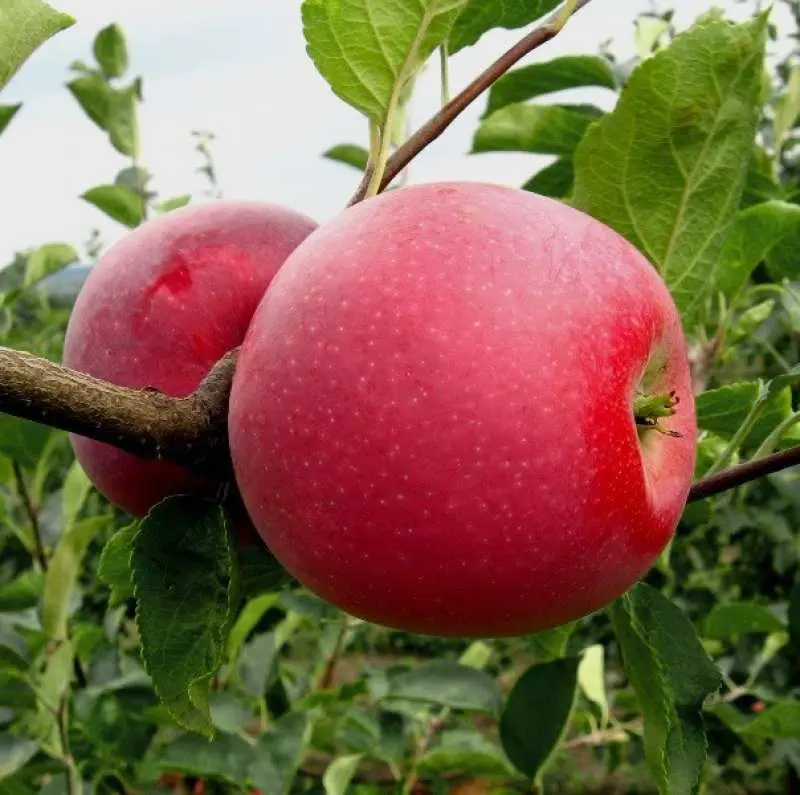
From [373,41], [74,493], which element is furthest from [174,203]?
[373,41]

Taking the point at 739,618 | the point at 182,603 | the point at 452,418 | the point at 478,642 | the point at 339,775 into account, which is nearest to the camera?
the point at 452,418

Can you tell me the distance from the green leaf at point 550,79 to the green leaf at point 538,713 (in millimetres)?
611

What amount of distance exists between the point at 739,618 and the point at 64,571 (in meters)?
0.91

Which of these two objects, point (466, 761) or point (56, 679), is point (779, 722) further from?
point (56, 679)

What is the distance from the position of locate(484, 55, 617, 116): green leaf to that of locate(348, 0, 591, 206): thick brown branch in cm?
43

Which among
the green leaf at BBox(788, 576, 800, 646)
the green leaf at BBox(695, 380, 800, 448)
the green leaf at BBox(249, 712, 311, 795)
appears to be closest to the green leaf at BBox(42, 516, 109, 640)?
the green leaf at BBox(249, 712, 311, 795)

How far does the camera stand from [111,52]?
4.48ft

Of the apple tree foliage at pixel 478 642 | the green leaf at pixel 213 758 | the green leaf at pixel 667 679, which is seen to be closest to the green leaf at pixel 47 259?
the apple tree foliage at pixel 478 642

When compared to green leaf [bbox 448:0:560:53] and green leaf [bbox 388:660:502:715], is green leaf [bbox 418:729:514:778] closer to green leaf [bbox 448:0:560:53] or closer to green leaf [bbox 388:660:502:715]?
green leaf [bbox 388:660:502:715]

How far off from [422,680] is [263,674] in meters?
0.37

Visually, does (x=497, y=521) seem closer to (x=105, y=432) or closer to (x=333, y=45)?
(x=105, y=432)

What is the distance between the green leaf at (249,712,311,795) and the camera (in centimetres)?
126

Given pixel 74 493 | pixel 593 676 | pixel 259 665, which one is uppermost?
pixel 74 493

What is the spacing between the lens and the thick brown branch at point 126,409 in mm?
512
